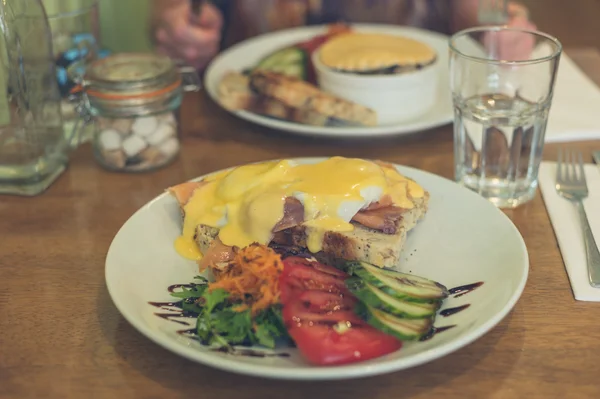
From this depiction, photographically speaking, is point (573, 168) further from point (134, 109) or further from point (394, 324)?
point (134, 109)

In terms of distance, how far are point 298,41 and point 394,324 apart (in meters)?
1.35

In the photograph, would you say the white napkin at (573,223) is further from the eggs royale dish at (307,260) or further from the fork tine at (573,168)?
the eggs royale dish at (307,260)

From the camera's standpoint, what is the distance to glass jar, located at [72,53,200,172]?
4.73 feet

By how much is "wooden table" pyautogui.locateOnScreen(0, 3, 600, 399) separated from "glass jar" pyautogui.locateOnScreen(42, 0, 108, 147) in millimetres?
236

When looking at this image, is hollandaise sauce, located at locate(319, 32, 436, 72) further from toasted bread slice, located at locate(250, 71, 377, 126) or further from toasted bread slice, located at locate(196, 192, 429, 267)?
toasted bread slice, located at locate(196, 192, 429, 267)

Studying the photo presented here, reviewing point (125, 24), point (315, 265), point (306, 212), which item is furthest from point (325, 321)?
point (125, 24)

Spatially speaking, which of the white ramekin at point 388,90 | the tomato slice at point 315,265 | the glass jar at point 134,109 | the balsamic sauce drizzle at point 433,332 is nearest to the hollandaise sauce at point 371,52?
the white ramekin at point 388,90

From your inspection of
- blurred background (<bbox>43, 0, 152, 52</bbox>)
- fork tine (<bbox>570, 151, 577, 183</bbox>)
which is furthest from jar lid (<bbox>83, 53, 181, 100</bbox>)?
blurred background (<bbox>43, 0, 152, 52</bbox>)

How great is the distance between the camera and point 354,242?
43.8 inches

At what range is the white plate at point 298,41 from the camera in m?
1.58

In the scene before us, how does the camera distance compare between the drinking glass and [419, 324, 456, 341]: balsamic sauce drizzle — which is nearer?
[419, 324, 456, 341]: balsamic sauce drizzle

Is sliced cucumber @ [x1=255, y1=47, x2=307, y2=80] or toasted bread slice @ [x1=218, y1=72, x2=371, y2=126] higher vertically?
sliced cucumber @ [x1=255, y1=47, x2=307, y2=80]

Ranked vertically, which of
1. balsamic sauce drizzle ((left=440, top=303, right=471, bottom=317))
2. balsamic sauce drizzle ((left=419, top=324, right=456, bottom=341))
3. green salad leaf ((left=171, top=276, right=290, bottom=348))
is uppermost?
green salad leaf ((left=171, top=276, right=290, bottom=348))

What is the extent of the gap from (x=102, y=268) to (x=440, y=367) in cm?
60
